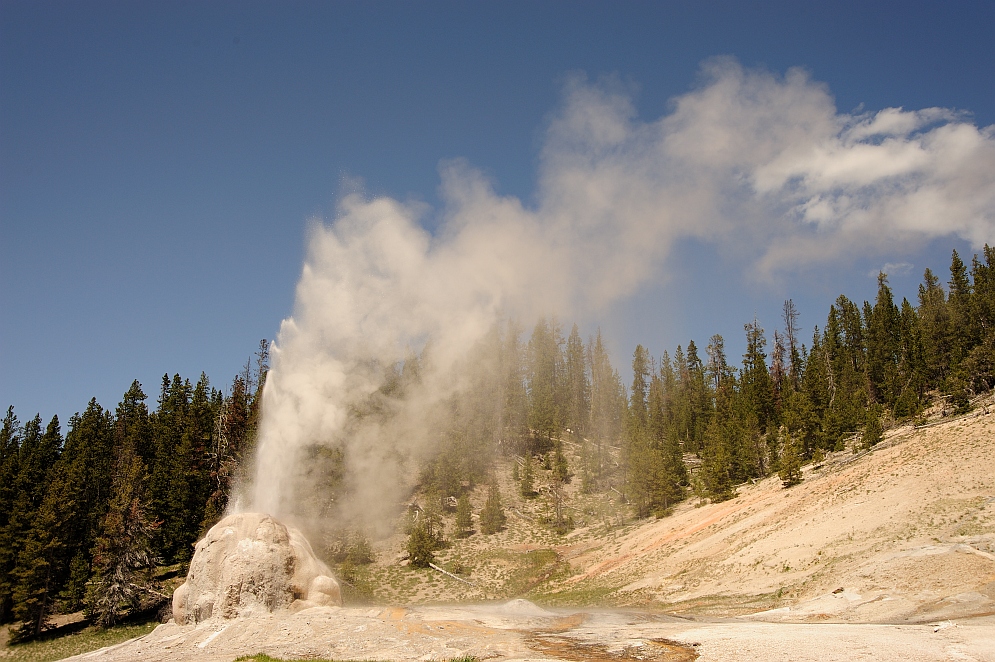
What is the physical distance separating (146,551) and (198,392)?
98.2 feet

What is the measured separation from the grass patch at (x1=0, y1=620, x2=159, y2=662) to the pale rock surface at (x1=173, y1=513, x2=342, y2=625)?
57.7ft

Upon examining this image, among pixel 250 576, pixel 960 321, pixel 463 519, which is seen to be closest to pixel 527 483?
pixel 463 519

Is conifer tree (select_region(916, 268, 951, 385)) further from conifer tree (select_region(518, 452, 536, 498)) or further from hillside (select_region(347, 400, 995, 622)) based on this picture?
conifer tree (select_region(518, 452, 536, 498))

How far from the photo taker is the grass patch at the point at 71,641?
130 ft

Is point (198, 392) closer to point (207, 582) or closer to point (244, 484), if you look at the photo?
point (244, 484)

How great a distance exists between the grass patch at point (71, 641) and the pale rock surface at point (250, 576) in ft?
57.7

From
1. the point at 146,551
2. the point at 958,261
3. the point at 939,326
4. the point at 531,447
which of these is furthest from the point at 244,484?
the point at 958,261

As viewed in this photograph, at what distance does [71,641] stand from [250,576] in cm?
2549

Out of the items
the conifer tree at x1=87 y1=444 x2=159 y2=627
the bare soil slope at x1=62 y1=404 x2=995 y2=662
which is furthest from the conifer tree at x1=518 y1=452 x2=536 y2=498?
the conifer tree at x1=87 y1=444 x2=159 y2=627

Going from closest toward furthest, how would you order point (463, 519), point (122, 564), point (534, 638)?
point (534, 638), point (122, 564), point (463, 519)

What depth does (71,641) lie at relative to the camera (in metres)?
41.8

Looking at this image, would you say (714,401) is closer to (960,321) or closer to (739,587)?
(960,321)

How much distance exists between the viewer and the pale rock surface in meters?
26.9

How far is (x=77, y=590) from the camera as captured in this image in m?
46.3
